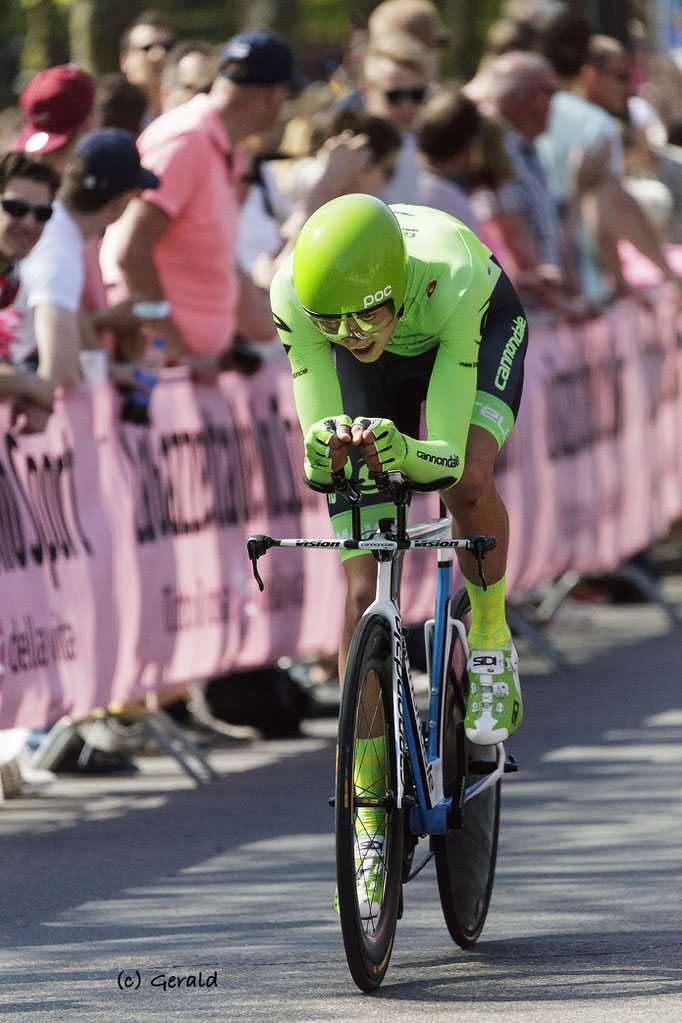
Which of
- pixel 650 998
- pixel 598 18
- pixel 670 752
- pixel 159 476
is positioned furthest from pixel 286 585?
pixel 598 18

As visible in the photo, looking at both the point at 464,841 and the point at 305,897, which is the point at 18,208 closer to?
the point at 305,897

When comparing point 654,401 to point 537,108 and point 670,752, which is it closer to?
point 537,108

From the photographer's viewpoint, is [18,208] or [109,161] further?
[109,161]

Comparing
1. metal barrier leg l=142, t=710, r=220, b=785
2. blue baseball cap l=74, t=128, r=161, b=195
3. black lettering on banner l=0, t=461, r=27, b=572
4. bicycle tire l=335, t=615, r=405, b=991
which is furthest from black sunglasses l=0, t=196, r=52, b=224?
bicycle tire l=335, t=615, r=405, b=991

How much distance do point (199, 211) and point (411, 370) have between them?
3.36 meters

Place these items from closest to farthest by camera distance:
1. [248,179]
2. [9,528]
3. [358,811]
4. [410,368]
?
1. [358,811]
2. [410,368]
3. [9,528]
4. [248,179]

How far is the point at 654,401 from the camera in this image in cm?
1412

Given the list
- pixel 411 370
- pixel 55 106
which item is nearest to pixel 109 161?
pixel 55 106

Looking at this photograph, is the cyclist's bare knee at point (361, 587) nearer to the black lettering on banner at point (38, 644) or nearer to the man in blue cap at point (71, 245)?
the black lettering on banner at point (38, 644)

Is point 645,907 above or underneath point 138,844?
above

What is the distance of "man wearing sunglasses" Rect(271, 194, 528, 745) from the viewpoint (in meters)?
5.23

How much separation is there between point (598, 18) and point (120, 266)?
8674 mm

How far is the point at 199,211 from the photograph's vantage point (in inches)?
356

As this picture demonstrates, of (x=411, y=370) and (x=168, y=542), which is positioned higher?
(x=411, y=370)
